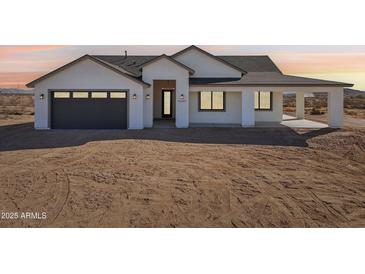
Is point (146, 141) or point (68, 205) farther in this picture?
point (146, 141)

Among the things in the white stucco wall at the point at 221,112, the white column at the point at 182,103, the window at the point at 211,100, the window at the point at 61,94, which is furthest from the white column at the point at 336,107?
the window at the point at 61,94

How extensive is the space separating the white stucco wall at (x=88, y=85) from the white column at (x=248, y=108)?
5.95m

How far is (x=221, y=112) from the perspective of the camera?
2452 cm

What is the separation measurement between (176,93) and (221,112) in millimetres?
3248

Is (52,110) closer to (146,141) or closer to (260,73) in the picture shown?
(146,141)

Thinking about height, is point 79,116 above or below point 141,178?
above

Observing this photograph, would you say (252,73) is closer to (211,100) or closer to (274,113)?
(274,113)

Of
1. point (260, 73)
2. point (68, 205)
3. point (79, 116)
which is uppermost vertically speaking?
point (260, 73)

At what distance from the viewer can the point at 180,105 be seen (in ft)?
75.3

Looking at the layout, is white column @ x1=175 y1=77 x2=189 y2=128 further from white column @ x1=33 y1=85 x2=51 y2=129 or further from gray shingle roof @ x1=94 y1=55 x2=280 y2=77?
white column @ x1=33 y1=85 x2=51 y2=129

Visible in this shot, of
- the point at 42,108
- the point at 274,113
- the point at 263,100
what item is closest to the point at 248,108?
the point at 263,100

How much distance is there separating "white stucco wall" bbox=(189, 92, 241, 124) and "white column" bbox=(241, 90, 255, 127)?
1.29 metres

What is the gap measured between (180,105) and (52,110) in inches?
282

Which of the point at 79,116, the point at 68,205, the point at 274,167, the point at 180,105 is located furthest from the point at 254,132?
the point at 68,205
